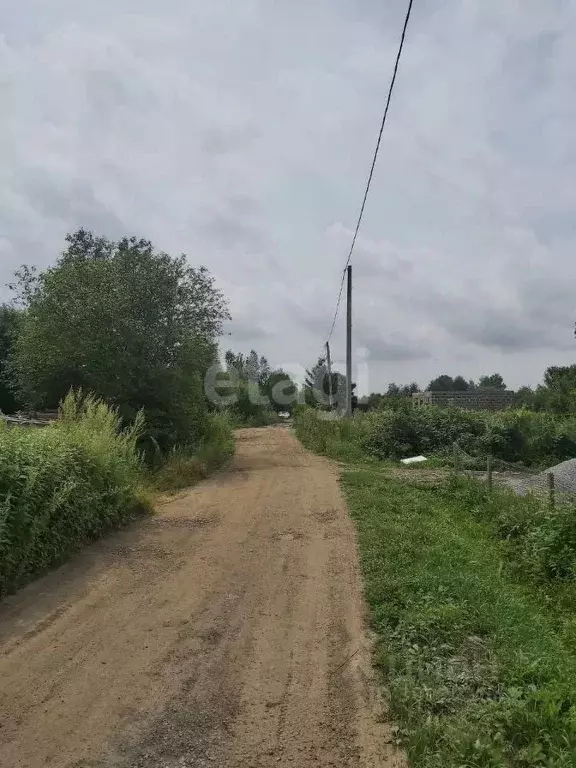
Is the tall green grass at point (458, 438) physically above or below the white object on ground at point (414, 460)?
above

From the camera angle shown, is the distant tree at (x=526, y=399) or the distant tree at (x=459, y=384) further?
the distant tree at (x=459, y=384)

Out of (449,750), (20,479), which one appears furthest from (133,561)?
(449,750)

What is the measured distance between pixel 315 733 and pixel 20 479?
3.88 metres

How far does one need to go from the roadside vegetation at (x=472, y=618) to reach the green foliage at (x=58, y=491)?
3.22 m

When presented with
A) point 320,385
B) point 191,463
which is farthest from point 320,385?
point 191,463

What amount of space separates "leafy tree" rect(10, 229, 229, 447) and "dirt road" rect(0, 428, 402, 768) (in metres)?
8.48

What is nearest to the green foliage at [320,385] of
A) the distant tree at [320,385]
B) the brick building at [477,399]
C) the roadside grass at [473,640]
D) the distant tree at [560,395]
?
the distant tree at [320,385]

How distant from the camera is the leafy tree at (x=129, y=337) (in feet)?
50.2

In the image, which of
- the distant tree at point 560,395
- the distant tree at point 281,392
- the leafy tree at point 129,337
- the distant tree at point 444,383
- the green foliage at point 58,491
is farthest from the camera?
the distant tree at point 444,383

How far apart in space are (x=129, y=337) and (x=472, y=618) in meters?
12.3

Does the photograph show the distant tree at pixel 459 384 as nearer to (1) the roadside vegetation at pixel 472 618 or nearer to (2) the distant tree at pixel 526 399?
(2) the distant tree at pixel 526 399

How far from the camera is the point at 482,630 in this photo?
15.3ft

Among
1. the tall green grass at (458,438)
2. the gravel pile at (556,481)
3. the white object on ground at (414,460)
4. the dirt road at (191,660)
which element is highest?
the tall green grass at (458,438)

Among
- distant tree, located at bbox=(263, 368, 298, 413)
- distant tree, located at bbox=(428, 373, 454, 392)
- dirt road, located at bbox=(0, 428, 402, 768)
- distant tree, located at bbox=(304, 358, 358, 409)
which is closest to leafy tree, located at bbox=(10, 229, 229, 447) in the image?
dirt road, located at bbox=(0, 428, 402, 768)
